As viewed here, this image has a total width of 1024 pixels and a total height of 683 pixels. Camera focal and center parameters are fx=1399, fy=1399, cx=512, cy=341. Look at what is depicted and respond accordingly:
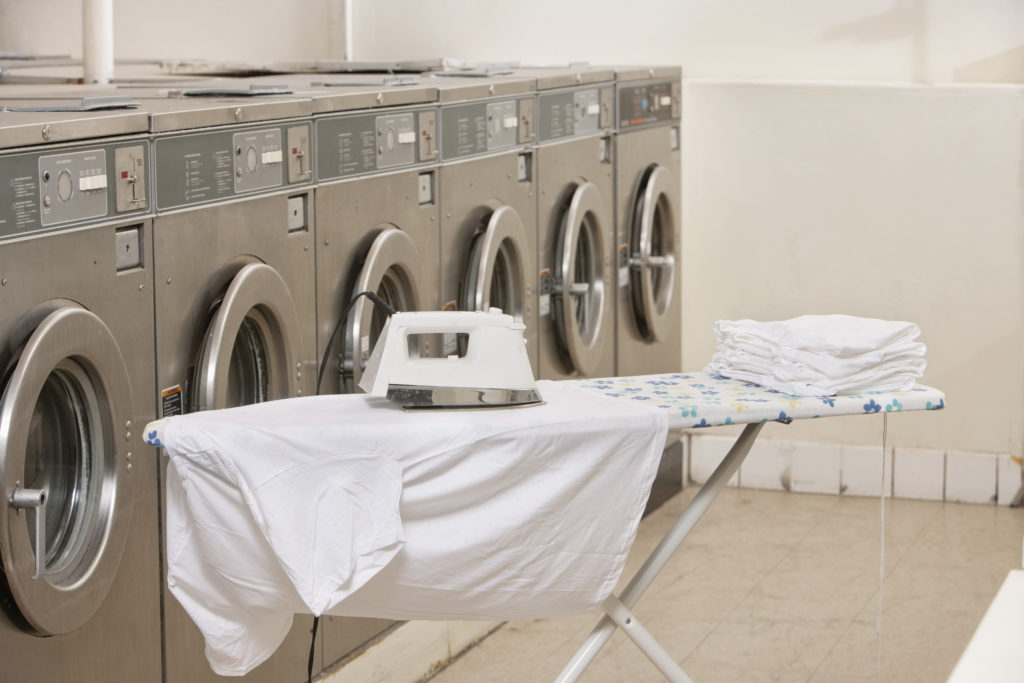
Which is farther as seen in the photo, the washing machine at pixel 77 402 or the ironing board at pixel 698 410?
the ironing board at pixel 698 410

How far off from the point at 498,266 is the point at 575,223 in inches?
16.4

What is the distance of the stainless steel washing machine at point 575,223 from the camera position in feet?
13.7

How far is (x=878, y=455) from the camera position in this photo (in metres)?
5.01

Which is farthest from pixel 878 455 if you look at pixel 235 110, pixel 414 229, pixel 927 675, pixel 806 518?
pixel 235 110

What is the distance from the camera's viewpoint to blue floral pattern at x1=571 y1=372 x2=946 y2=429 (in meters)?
2.24

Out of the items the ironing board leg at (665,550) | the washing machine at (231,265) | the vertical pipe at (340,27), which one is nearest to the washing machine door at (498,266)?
the washing machine at (231,265)

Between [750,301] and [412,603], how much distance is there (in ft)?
10.9

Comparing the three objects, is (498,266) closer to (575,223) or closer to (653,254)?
(575,223)

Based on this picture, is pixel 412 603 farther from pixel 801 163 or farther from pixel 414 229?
pixel 801 163

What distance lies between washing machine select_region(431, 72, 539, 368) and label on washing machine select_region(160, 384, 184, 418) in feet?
3.65

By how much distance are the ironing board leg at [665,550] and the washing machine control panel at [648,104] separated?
2427mm

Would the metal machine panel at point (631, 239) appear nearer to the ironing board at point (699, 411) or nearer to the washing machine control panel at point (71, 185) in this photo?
the ironing board at point (699, 411)

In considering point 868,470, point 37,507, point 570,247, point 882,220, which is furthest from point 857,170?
point 37,507

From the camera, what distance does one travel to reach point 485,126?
3.72 metres
